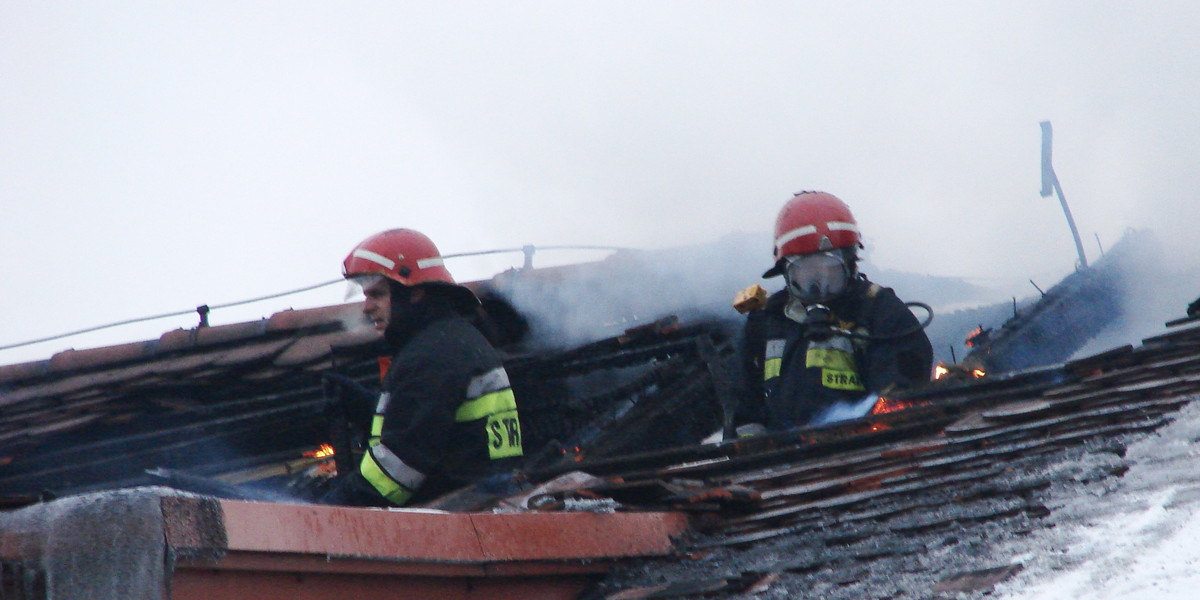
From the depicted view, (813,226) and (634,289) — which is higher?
(813,226)

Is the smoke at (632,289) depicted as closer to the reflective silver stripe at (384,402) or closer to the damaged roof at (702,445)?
the damaged roof at (702,445)

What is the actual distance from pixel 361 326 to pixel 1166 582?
260 inches

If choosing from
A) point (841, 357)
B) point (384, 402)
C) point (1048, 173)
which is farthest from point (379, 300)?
point (1048, 173)

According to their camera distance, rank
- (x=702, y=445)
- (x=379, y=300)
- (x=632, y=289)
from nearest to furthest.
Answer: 1. (x=702, y=445)
2. (x=379, y=300)
3. (x=632, y=289)

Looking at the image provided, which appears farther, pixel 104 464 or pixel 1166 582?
pixel 104 464

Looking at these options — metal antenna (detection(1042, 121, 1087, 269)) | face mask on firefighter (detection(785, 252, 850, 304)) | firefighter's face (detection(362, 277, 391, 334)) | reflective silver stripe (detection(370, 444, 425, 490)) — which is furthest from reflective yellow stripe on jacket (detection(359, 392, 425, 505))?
metal antenna (detection(1042, 121, 1087, 269))

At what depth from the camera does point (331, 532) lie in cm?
279

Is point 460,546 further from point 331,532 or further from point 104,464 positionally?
point 104,464

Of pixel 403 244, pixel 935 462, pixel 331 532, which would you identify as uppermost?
pixel 403 244

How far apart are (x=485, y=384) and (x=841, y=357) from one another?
5.50 feet

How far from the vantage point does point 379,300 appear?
19.2ft

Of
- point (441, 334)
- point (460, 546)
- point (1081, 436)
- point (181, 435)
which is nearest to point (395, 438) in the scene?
point (441, 334)

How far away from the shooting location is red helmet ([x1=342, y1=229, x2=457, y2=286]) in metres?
5.71

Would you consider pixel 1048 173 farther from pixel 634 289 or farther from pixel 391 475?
pixel 391 475
